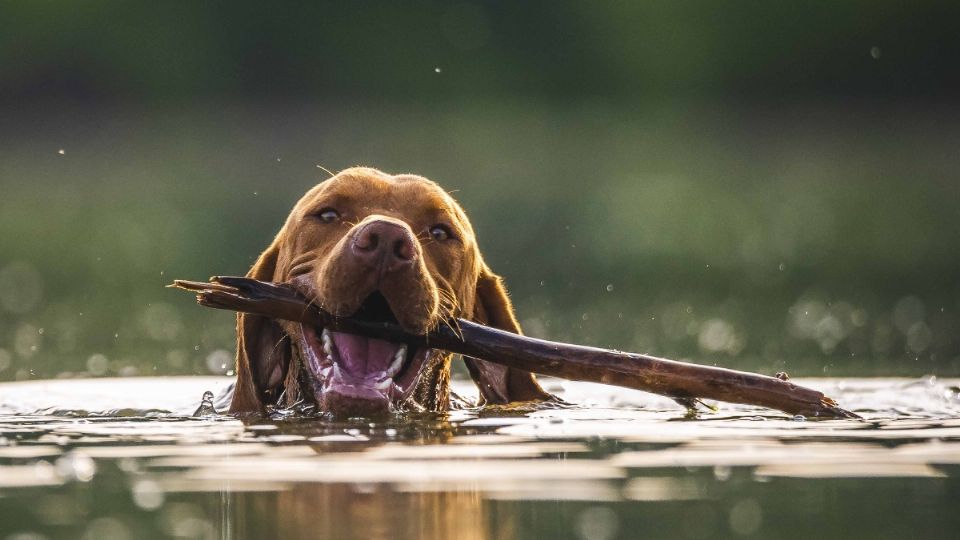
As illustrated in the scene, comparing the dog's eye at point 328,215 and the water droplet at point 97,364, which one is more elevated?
the dog's eye at point 328,215

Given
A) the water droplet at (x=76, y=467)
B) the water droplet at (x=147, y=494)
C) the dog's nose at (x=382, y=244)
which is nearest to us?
the water droplet at (x=147, y=494)

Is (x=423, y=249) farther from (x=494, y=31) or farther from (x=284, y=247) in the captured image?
(x=494, y=31)

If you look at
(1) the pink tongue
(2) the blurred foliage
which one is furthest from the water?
(2) the blurred foliage

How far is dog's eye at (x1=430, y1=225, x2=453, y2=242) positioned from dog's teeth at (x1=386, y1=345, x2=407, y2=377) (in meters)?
0.64

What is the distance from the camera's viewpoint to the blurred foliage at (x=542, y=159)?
13.0 meters

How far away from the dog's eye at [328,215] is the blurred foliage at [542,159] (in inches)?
137

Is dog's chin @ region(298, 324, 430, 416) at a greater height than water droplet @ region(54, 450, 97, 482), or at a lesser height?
greater

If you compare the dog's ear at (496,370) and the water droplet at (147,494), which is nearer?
the water droplet at (147,494)

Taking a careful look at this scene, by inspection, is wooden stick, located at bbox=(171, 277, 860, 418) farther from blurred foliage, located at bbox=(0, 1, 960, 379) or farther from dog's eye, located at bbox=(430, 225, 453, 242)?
blurred foliage, located at bbox=(0, 1, 960, 379)

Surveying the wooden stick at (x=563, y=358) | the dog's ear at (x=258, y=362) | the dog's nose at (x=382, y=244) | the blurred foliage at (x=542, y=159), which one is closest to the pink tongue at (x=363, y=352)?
the wooden stick at (x=563, y=358)

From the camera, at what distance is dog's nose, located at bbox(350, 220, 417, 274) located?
657 centimetres

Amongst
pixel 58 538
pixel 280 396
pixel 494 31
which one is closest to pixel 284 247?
pixel 280 396

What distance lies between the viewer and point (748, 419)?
6984 mm

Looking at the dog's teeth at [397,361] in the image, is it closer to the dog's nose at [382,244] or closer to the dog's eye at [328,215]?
the dog's nose at [382,244]
